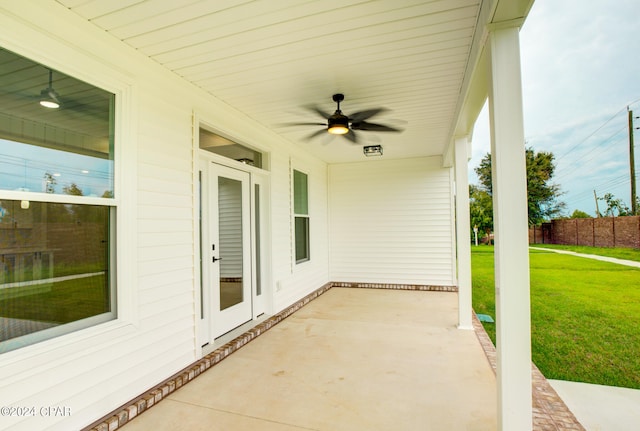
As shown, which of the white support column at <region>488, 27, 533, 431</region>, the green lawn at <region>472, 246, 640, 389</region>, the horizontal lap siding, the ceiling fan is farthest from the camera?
the horizontal lap siding

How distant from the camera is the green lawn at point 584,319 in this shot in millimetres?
3746

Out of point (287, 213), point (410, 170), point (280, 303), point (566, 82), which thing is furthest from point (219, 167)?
point (566, 82)

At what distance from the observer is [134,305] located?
2.32 metres

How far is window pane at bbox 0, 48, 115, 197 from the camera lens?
5.59ft

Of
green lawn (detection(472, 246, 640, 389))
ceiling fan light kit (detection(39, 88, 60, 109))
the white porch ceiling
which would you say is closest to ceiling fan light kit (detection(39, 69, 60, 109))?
ceiling fan light kit (detection(39, 88, 60, 109))

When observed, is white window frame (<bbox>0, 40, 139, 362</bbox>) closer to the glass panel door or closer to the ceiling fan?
the glass panel door

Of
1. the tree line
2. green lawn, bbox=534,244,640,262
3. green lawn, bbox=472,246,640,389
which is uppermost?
the tree line

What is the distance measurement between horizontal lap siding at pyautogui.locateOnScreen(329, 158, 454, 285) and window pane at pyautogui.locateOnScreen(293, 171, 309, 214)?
1259 millimetres

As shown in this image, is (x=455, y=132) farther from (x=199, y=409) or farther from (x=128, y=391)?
(x=128, y=391)

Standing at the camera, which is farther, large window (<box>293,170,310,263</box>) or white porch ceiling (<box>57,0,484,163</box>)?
large window (<box>293,170,310,263</box>)

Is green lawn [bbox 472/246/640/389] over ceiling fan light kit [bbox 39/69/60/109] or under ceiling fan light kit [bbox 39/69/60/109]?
under

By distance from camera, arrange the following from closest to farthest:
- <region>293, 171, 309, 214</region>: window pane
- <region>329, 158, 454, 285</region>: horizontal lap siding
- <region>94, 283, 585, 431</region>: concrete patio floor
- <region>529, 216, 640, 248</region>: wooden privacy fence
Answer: <region>94, 283, 585, 431</region>: concrete patio floor, <region>529, 216, 640, 248</region>: wooden privacy fence, <region>293, 171, 309, 214</region>: window pane, <region>329, 158, 454, 285</region>: horizontal lap siding

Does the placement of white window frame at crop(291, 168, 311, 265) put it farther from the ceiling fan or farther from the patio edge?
the patio edge

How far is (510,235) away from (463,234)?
2.46 meters
